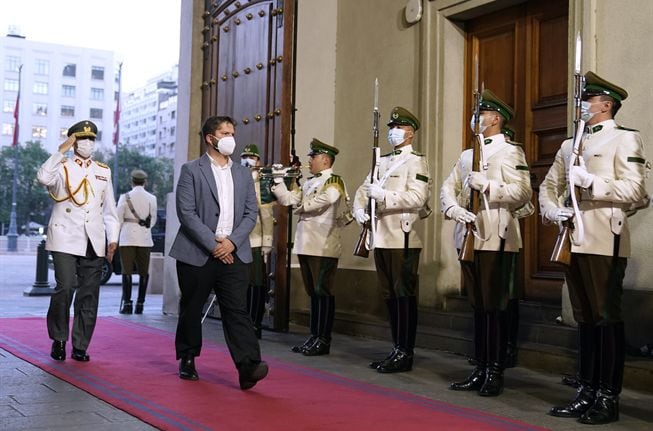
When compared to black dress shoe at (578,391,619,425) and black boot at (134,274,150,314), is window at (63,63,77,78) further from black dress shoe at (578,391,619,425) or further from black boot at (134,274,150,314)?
black dress shoe at (578,391,619,425)

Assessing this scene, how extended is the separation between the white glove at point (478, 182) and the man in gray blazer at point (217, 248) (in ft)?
4.79

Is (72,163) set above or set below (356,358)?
above

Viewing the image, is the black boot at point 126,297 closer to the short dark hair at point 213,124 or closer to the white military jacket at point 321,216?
the white military jacket at point 321,216

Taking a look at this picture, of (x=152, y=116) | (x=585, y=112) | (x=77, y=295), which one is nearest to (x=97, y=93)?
(x=152, y=116)

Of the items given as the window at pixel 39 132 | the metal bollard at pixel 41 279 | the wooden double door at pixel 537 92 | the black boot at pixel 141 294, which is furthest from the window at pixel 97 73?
the wooden double door at pixel 537 92

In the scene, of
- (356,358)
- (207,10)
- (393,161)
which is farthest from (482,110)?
→ (207,10)

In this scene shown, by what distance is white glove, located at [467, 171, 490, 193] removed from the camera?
530cm

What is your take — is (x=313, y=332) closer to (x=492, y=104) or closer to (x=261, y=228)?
(x=261, y=228)

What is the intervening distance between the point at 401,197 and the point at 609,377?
7.20 feet

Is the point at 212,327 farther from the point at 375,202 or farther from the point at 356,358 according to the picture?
the point at 375,202

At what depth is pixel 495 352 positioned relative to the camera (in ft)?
17.5

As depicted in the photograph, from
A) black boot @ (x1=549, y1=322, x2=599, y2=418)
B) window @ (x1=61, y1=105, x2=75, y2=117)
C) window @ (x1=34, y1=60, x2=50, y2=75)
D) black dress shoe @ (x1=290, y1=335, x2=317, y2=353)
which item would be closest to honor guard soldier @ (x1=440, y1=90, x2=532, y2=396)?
black boot @ (x1=549, y1=322, x2=599, y2=418)

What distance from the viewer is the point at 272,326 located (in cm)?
877

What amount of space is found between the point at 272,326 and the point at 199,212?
3.49m
